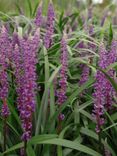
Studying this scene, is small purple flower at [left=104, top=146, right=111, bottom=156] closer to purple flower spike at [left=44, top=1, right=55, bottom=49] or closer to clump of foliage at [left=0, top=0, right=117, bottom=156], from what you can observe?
clump of foliage at [left=0, top=0, right=117, bottom=156]

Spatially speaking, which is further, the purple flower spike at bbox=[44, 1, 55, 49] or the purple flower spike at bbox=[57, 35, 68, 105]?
the purple flower spike at bbox=[44, 1, 55, 49]

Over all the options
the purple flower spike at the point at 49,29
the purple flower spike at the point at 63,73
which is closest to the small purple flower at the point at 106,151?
the purple flower spike at the point at 63,73

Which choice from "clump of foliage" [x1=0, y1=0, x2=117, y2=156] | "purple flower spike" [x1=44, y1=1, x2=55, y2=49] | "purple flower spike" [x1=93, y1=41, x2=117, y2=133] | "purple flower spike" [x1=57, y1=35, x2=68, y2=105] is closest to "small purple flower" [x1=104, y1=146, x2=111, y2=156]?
"clump of foliage" [x1=0, y1=0, x2=117, y2=156]

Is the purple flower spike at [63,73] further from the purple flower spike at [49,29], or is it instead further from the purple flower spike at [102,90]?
the purple flower spike at [49,29]

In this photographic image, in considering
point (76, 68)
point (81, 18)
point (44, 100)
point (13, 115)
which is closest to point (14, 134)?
point (13, 115)

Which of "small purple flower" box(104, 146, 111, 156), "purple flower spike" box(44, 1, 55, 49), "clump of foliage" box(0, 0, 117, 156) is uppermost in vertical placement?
"purple flower spike" box(44, 1, 55, 49)

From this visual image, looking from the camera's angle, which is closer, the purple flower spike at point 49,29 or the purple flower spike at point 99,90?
the purple flower spike at point 99,90

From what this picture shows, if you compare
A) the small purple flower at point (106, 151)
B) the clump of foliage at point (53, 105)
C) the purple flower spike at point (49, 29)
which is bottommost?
the small purple flower at point (106, 151)

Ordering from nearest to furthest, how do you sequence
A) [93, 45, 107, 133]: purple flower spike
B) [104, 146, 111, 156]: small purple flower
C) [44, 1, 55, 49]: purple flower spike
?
[93, 45, 107, 133]: purple flower spike < [104, 146, 111, 156]: small purple flower < [44, 1, 55, 49]: purple flower spike

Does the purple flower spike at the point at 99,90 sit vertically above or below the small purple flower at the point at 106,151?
above

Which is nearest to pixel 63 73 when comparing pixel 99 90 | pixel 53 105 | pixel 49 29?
pixel 99 90

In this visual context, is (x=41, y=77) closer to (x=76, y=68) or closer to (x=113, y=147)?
(x=76, y=68)
